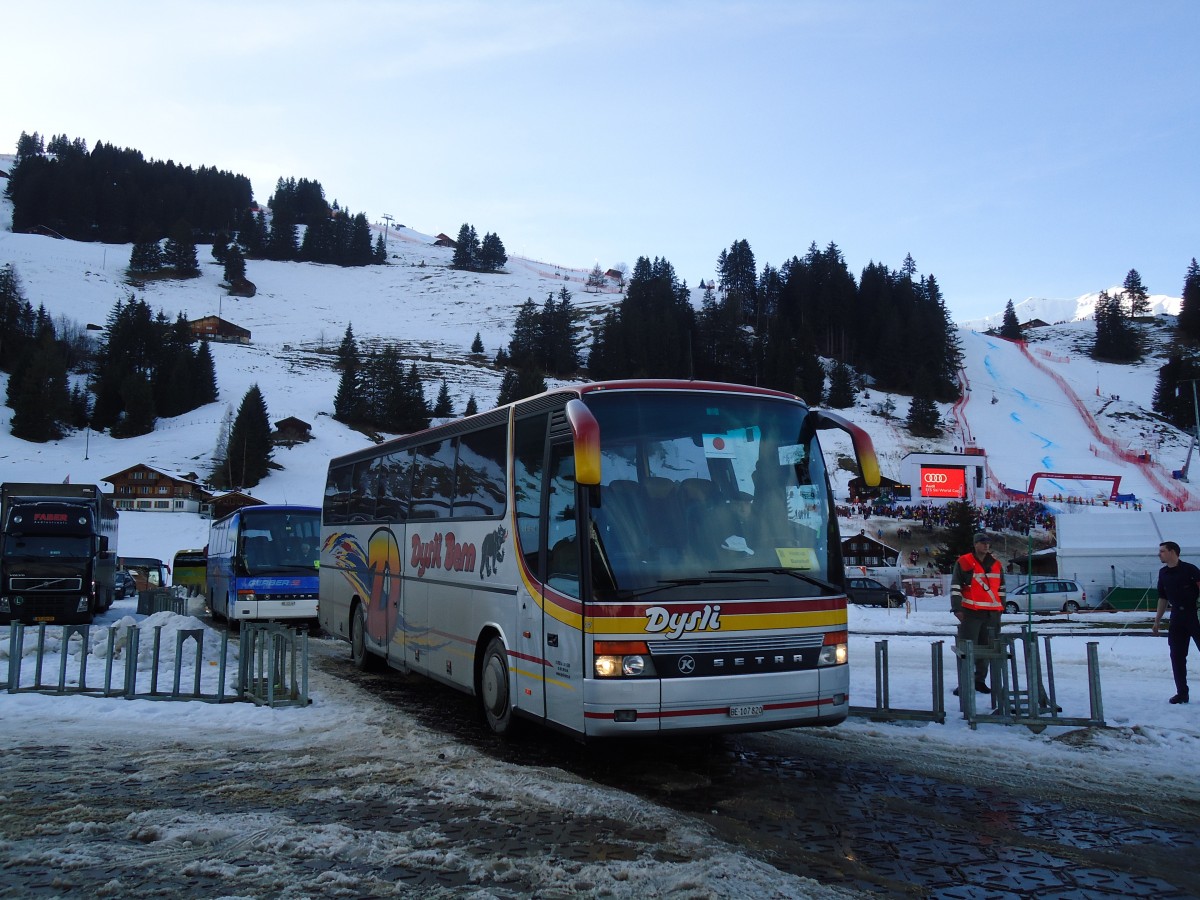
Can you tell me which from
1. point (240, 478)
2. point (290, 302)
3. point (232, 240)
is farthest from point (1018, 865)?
point (232, 240)

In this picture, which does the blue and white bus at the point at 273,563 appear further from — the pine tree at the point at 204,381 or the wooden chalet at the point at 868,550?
the pine tree at the point at 204,381

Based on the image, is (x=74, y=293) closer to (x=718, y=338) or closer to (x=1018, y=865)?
(x=718, y=338)

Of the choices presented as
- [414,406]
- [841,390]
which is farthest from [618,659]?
[841,390]

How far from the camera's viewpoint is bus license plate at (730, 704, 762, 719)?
23.8ft

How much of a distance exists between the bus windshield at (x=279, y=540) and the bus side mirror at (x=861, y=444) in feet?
51.0

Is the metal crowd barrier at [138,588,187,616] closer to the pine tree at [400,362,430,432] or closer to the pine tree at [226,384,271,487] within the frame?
the pine tree at [226,384,271,487]

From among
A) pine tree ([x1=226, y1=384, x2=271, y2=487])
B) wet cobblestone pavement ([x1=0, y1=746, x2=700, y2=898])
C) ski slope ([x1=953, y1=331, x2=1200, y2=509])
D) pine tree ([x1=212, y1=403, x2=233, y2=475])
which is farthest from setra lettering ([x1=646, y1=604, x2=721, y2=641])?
pine tree ([x1=212, y1=403, x2=233, y2=475])

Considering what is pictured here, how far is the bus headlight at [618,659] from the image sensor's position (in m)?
7.07

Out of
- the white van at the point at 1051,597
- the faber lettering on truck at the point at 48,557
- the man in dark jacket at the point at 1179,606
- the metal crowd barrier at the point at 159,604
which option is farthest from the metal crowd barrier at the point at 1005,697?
the white van at the point at 1051,597

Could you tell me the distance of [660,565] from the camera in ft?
23.9

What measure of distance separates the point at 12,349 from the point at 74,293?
117ft

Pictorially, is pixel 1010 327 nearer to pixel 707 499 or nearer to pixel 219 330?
pixel 219 330

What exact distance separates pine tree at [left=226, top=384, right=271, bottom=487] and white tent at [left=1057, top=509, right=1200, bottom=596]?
6448 cm

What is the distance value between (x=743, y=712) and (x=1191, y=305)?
17556 centimetres
